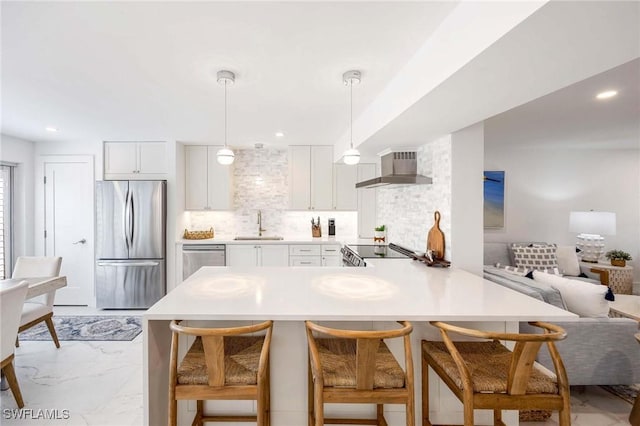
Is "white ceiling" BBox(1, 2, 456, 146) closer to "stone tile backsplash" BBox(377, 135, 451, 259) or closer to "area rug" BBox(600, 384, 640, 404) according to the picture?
"stone tile backsplash" BBox(377, 135, 451, 259)

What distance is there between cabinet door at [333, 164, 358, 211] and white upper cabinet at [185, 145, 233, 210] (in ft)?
5.94

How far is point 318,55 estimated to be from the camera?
1.93 meters

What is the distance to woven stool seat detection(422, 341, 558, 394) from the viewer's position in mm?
1347

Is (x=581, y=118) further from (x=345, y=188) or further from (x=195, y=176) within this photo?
(x=195, y=176)

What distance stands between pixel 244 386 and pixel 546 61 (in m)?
2.08

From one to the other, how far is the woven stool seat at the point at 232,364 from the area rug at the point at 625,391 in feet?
9.79

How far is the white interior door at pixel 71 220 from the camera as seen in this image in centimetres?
454

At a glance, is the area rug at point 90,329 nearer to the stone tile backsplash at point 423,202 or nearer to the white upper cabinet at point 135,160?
the white upper cabinet at point 135,160

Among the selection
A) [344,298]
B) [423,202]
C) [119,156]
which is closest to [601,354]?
[423,202]

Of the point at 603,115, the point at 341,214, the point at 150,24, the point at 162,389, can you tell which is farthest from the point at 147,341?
the point at 603,115

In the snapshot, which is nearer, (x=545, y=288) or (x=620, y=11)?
(x=620, y=11)

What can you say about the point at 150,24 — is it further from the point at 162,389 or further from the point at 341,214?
the point at 341,214

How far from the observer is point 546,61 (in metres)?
1.35

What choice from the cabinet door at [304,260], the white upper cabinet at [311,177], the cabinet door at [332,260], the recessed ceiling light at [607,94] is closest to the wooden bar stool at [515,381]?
the recessed ceiling light at [607,94]
